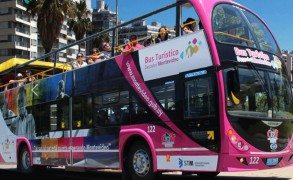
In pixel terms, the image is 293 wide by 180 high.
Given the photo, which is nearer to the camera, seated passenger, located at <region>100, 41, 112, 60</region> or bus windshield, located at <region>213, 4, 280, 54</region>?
bus windshield, located at <region>213, 4, 280, 54</region>

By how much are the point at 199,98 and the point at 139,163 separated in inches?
A: 96.2

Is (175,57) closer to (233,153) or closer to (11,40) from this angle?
(233,153)

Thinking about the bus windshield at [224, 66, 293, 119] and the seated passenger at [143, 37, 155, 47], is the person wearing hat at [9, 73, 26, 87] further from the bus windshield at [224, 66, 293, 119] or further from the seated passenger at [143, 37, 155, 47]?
the bus windshield at [224, 66, 293, 119]

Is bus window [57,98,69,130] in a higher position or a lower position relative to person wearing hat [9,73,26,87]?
lower

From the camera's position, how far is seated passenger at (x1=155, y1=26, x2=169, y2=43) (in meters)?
12.3

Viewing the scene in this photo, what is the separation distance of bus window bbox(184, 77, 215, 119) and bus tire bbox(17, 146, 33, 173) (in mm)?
8951

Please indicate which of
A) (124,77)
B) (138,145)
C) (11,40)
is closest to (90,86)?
(124,77)

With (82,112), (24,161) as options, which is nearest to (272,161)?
(82,112)

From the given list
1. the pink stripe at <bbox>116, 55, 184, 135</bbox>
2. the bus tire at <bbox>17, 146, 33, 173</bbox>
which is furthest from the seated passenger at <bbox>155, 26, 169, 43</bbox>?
the bus tire at <bbox>17, 146, 33, 173</bbox>

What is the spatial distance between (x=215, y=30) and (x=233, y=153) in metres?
2.55

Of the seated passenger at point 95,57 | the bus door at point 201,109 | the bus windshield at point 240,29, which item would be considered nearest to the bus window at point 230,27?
the bus windshield at point 240,29

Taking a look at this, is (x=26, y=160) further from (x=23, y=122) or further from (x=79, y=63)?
(x=79, y=63)

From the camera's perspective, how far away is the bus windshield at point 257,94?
10.5m

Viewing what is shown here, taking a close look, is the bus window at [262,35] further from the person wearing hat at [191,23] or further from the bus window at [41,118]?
the bus window at [41,118]
